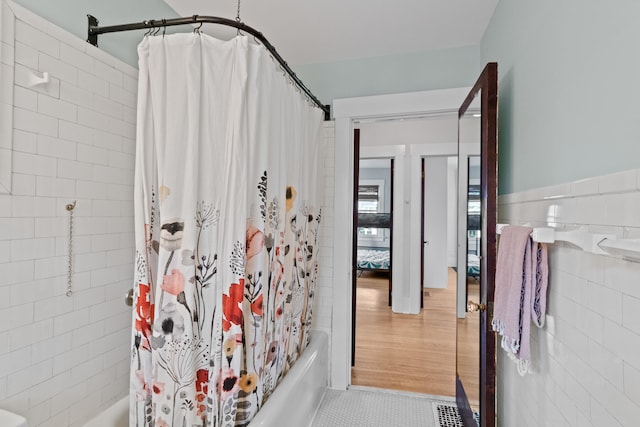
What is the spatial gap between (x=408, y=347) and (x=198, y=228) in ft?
8.92

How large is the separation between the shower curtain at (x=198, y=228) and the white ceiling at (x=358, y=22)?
76 centimetres

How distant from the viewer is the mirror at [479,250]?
1.53 m

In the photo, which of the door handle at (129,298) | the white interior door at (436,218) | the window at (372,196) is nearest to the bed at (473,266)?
the door handle at (129,298)

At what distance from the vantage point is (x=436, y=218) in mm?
5508

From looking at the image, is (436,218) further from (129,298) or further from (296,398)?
(129,298)

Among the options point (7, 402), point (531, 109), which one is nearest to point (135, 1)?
point (7, 402)

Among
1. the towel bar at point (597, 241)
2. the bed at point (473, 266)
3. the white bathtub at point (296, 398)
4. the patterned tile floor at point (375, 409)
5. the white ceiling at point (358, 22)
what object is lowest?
the patterned tile floor at point (375, 409)

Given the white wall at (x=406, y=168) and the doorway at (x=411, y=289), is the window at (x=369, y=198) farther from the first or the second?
the white wall at (x=406, y=168)

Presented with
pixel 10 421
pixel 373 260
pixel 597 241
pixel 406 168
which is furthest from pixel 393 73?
pixel 373 260

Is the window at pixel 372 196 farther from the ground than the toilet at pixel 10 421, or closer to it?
farther from the ground

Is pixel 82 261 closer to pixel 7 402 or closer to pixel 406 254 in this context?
pixel 7 402

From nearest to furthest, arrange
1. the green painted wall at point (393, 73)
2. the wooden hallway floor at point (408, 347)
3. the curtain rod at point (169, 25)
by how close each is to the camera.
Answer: the curtain rod at point (169, 25) → the green painted wall at point (393, 73) → the wooden hallway floor at point (408, 347)

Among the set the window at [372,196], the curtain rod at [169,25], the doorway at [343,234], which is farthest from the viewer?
the window at [372,196]

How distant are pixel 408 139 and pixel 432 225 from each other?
1.81 meters
